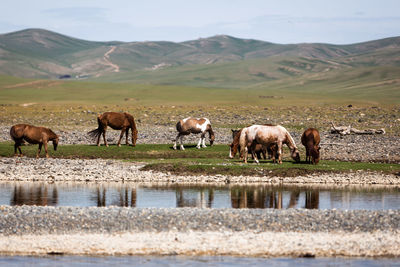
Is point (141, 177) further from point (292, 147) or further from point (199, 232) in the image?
point (199, 232)

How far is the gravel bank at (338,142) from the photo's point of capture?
30.8 m

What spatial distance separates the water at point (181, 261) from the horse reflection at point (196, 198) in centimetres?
566

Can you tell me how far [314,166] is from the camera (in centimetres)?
2617

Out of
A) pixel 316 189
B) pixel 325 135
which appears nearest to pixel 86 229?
pixel 316 189

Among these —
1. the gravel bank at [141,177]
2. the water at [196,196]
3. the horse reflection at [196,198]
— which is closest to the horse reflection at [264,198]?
the water at [196,196]

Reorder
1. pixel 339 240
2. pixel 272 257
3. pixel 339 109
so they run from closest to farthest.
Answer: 1. pixel 272 257
2. pixel 339 240
3. pixel 339 109

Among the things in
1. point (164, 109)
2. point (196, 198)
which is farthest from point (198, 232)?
point (164, 109)

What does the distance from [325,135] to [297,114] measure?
73.2ft

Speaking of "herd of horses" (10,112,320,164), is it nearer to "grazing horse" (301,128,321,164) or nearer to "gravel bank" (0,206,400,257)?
"grazing horse" (301,128,321,164)

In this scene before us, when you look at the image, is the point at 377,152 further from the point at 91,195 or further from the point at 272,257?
the point at 272,257

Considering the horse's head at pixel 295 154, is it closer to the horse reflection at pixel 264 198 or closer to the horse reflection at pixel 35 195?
the horse reflection at pixel 264 198

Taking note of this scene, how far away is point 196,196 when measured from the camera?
20.8 metres

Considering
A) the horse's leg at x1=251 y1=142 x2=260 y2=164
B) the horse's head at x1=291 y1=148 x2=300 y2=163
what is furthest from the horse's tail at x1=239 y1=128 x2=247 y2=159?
the horse's head at x1=291 y1=148 x2=300 y2=163

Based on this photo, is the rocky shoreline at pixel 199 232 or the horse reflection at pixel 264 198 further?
the horse reflection at pixel 264 198
